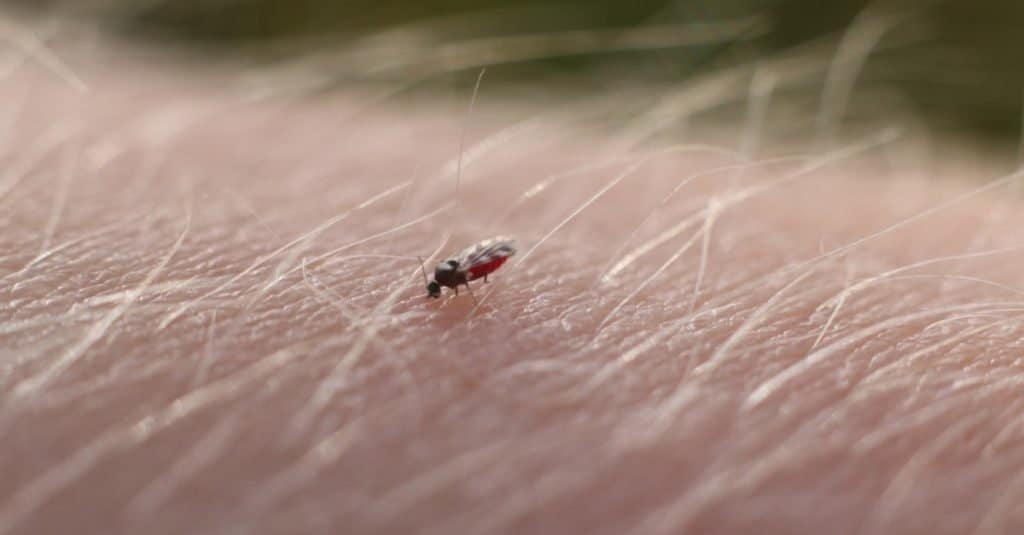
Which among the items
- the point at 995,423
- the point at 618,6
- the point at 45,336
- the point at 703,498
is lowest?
the point at 995,423

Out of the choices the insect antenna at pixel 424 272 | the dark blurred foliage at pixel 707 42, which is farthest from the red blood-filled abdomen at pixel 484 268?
the dark blurred foliage at pixel 707 42

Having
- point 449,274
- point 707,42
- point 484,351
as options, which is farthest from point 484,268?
point 707,42

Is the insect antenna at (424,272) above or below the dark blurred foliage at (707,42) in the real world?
below

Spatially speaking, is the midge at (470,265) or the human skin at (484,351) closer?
the human skin at (484,351)

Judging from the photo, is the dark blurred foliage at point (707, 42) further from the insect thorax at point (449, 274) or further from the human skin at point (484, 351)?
the insect thorax at point (449, 274)

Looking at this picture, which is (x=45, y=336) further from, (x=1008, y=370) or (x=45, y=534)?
(x=1008, y=370)

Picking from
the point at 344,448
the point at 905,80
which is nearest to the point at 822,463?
the point at 344,448

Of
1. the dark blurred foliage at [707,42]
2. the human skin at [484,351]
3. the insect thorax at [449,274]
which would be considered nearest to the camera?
the human skin at [484,351]
